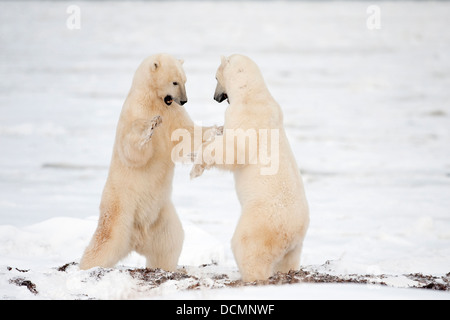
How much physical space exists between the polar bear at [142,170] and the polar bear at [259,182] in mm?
470

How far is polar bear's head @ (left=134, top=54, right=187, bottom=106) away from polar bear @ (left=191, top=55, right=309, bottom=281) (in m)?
0.39

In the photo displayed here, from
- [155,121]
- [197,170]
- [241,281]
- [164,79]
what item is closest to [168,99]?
[164,79]

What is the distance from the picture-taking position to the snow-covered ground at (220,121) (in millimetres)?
4875

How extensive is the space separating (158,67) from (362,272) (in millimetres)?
2108

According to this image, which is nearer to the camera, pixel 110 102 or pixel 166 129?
pixel 166 129

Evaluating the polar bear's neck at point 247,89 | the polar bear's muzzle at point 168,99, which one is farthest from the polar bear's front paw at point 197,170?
the polar bear's muzzle at point 168,99

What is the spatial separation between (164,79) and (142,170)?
0.65 meters

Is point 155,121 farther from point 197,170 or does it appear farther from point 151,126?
point 197,170

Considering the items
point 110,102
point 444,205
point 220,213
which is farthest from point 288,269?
point 110,102

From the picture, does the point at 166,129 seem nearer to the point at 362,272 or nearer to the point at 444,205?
the point at 362,272

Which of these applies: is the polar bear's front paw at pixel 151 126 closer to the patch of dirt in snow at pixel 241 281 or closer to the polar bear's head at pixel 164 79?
the polar bear's head at pixel 164 79

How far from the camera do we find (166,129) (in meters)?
4.53

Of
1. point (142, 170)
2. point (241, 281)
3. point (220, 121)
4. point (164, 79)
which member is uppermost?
point (164, 79)

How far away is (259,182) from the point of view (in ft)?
12.8
